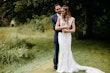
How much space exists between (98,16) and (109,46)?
9.18ft

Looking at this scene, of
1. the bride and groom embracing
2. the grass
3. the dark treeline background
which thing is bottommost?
the grass

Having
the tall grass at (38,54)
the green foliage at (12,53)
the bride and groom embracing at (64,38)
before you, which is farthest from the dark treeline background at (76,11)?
the bride and groom embracing at (64,38)

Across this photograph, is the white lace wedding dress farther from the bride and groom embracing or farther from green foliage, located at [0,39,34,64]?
green foliage, located at [0,39,34,64]

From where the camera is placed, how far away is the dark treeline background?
1495cm

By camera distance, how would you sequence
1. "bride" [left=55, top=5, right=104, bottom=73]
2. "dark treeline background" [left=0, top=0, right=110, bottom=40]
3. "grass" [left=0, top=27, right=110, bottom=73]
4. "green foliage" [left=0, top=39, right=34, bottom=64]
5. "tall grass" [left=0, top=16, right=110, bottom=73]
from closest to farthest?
"bride" [left=55, top=5, right=104, bottom=73]
"grass" [left=0, top=27, right=110, bottom=73]
"tall grass" [left=0, top=16, right=110, bottom=73]
"green foliage" [left=0, top=39, right=34, bottom=64]
"dark treeline background" [left=0, top=0, right=110, bottom=40]

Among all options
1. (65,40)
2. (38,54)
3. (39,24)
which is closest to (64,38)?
(65,40)

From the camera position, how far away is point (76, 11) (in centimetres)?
1580

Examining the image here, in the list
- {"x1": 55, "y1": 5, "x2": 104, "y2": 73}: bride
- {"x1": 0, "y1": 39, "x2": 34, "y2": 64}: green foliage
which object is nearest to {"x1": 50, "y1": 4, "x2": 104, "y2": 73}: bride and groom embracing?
{"x1": 55, "y1": 5, "x2": 104, "y2": 73}: bride

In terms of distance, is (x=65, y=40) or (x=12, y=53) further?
(x=12, y=53)

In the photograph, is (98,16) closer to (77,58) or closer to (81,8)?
(81,8)

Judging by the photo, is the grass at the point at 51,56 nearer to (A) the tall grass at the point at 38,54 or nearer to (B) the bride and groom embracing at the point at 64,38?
(A) the tall grass at the point at 38,54

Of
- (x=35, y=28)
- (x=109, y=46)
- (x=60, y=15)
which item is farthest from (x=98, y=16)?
(x=60, y=15)

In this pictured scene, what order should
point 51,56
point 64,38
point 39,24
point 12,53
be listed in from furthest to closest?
point 39,24, point 12,53, point 51,56, point 64,38

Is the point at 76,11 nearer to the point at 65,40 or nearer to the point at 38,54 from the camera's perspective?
the point at 38,54
